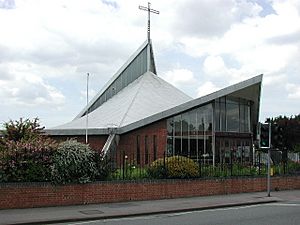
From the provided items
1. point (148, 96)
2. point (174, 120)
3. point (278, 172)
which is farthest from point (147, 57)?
point (278, 172)

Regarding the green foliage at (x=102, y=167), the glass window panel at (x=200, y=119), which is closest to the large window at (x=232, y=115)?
the glass window panel at (x=200, y=119)

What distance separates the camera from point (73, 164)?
17.7 metres

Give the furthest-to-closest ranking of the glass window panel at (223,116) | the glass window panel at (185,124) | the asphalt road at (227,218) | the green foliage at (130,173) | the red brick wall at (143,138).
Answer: the glass window panel at (223,116) → the glass window panel at (185,124) → the red brick wall at (143,138) → the green foliage at (130,173) → the asphalt road at (227,218)

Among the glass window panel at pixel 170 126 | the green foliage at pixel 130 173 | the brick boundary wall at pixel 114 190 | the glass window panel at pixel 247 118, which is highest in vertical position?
the glass window panel at pixel 247 118

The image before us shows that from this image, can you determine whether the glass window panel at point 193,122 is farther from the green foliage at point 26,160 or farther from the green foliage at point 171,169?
the green foliage at point 26,160

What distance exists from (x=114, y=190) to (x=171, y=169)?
3120 millimetres

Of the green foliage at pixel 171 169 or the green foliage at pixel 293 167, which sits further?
the green foliage at pixel 293 167

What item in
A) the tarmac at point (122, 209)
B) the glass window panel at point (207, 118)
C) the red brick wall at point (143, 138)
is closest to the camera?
the tarmac at point (122, 209)

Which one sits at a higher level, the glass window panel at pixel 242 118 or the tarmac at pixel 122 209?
the glass window panel at pixel 242 118

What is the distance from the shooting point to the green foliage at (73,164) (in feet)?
57.0

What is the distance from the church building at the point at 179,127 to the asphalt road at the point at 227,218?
16.8 metres

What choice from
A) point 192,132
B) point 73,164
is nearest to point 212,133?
point 192,132

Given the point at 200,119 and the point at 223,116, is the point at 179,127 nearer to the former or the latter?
the point at 200,119

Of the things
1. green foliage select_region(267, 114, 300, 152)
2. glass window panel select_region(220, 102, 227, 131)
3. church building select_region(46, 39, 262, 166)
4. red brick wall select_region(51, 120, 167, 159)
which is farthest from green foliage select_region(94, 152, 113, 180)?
green foliage select_region(267, 114, 300, 152)
